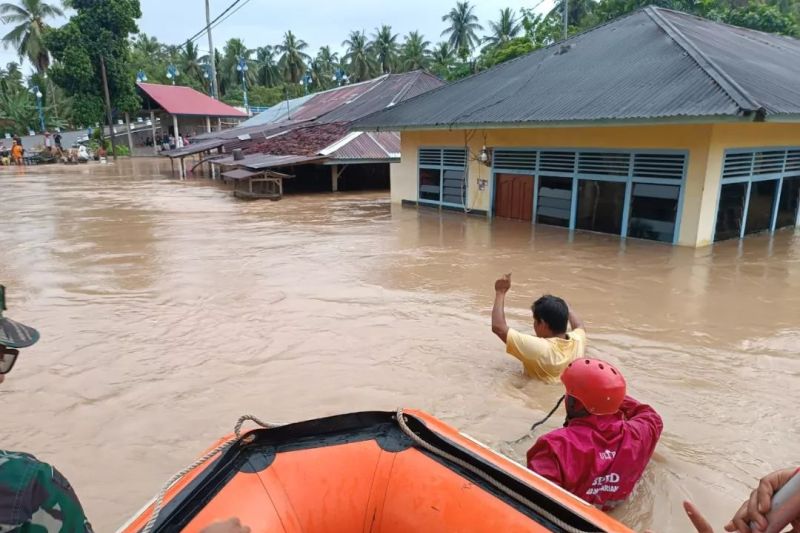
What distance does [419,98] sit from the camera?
634 inches

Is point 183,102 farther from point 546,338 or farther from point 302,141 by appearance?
point 546,338

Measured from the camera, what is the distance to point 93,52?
3372 centimetres

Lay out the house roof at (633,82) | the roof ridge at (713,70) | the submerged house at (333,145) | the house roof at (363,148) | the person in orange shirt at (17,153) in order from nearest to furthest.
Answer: the roof ridge at (713,70) → the house roof at (633,82) → the house roof at (363,148) → the submerged house at (333,145) → the person in orange shirt at (17,153)

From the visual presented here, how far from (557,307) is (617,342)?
82.3 inches

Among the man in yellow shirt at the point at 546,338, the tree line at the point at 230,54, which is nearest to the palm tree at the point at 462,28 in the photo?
the tree line at the point at 230,54

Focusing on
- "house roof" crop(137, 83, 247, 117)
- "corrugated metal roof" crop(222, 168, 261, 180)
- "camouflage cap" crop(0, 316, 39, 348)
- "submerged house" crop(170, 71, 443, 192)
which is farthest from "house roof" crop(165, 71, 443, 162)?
"camouflage cap" crop(0, 316, 39, 348)

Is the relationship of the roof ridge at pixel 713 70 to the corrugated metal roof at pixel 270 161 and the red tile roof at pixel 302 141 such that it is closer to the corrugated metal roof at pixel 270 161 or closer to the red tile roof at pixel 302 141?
the corrugated metal roof at pixel 270 161

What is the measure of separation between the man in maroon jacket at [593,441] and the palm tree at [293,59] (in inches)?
2217

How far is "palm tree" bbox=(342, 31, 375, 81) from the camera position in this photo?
168ft

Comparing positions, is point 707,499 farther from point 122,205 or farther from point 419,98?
point 122,205

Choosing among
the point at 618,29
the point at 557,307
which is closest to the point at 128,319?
the point at 557,307

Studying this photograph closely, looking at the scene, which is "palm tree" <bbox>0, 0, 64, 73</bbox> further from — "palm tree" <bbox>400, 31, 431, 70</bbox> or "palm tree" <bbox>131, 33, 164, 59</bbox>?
"palm tree" <bbox>400, 31, 431, 70</bbox>

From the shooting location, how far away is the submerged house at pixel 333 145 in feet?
65.9

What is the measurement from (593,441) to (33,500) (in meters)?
2.22
